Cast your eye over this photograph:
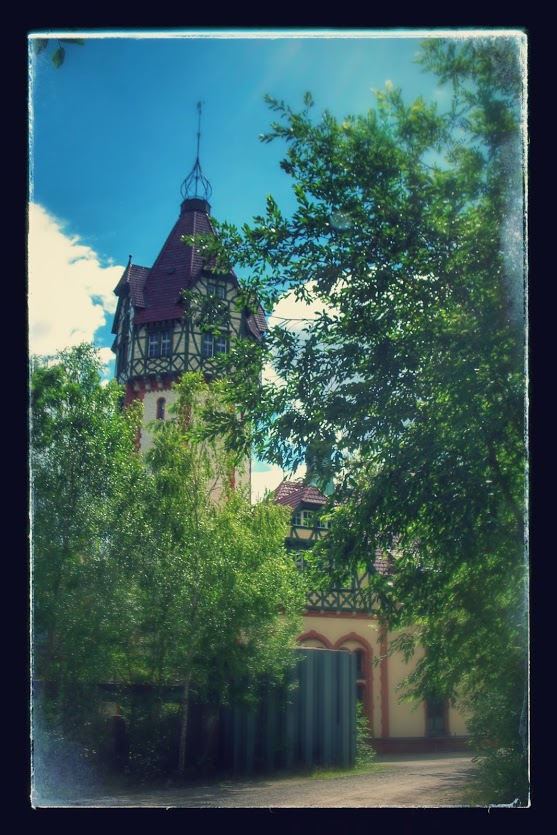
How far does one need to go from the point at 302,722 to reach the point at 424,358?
293 cm

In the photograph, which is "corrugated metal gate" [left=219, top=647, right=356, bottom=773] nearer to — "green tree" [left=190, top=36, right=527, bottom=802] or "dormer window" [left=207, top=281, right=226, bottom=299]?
"green tree" [left=190, top=36, right=527, bottom=802]

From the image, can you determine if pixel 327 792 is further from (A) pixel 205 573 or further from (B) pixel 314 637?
(A) pixel 205 573

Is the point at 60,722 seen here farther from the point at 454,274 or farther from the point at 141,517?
the point at 454,274

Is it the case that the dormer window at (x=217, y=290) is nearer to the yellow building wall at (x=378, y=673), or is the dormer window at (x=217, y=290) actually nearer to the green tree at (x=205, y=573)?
the green tree at (x=205, y=573)

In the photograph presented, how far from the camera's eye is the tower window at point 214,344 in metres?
6.27

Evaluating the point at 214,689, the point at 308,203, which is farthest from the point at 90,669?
the point at 308,203

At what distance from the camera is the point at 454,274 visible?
604 centimetres

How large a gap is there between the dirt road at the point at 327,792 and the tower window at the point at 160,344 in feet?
10.4

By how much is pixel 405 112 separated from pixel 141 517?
3663 millimetres

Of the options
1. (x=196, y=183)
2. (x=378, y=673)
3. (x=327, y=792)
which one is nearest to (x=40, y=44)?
(x=196, y=183)

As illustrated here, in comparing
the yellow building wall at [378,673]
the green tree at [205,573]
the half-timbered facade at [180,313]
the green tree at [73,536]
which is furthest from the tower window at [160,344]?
the yellow building wall at [378,673]

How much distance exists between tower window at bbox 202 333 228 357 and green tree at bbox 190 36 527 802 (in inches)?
4.3

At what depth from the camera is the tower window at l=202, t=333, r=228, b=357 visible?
627 cm

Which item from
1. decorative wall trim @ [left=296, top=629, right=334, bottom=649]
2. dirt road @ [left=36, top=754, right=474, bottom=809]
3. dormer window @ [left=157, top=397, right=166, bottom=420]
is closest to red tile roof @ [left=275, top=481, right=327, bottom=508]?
decorative wall trim @ [left=296, top=629, right=334, bottom=649]
